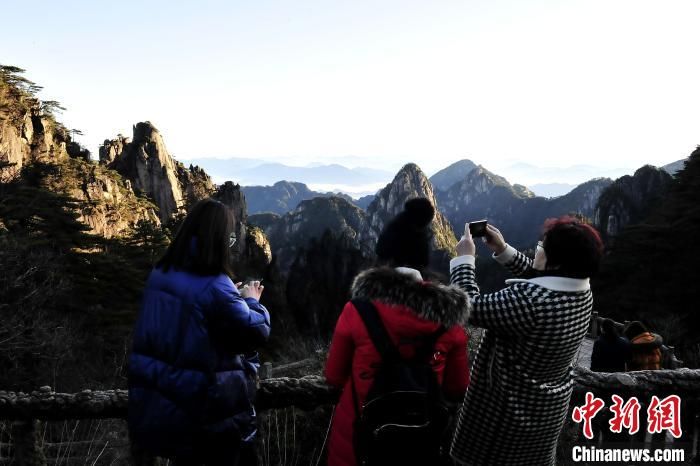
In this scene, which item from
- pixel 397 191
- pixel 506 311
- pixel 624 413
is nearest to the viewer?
pixel 506 311

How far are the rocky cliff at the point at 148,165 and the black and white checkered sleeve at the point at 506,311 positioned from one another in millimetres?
56986

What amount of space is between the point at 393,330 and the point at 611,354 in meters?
5.50

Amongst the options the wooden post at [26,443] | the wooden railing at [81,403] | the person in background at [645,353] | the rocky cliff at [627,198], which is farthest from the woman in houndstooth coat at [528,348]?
the rocky cliff at [627,198]

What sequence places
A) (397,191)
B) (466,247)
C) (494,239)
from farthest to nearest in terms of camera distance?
(397,191)
(494,239)
(466,247)

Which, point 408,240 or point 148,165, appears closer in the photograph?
point 408,240

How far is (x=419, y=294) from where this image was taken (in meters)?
2.09

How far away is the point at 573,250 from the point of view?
226cm

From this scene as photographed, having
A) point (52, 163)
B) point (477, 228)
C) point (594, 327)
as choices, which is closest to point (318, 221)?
point (52, 163)

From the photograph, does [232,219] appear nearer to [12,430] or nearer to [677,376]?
[12,430]

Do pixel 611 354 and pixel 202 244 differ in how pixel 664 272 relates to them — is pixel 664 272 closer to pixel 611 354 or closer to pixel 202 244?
pixel 611 354

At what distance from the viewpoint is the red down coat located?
209 centimetres

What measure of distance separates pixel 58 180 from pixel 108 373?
24626mm

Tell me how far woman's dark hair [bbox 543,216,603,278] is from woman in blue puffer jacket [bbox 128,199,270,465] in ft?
4.48

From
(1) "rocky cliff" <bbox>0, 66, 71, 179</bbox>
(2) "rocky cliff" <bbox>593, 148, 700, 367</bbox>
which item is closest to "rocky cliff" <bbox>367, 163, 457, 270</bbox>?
(1) "rocky cliff" <bbox>0, 66, 71, 179</bbox>
